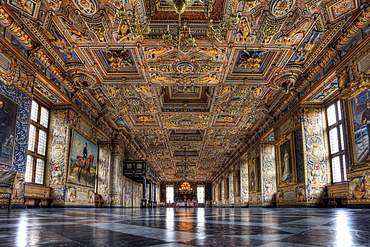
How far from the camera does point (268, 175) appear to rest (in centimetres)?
2017

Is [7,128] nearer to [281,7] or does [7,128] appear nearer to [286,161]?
[281,7]

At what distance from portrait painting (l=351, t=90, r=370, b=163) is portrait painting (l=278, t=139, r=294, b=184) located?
582 centimetres

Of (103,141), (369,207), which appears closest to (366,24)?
(369,207)

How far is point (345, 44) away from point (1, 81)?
37.6 ft

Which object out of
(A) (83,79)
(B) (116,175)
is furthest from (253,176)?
(A) (83,79)

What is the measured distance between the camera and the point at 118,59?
11258 millimetres

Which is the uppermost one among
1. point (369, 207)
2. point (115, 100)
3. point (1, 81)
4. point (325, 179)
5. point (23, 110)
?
point (115, 100)

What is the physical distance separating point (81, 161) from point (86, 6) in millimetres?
9209

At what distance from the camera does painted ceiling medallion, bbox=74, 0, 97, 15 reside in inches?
310

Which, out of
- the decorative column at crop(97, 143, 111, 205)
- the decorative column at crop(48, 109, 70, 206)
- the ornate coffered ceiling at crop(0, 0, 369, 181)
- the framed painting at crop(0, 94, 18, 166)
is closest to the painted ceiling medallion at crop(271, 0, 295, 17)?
the ornate coffered ceiling at crop(0, 0, 369, 181)

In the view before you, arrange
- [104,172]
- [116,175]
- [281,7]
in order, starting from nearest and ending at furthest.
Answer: [281,7] < [104,172] < [116,175]

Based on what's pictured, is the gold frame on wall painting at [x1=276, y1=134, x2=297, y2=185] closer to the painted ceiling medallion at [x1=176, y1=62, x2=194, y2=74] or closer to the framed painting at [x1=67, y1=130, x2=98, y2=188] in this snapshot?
the painted ceiling medallion at [x1=176, y1=62, x2=194, y2=74]

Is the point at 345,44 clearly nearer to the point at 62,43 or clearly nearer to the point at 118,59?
the point at 118,59

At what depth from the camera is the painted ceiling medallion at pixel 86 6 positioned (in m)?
7.88
